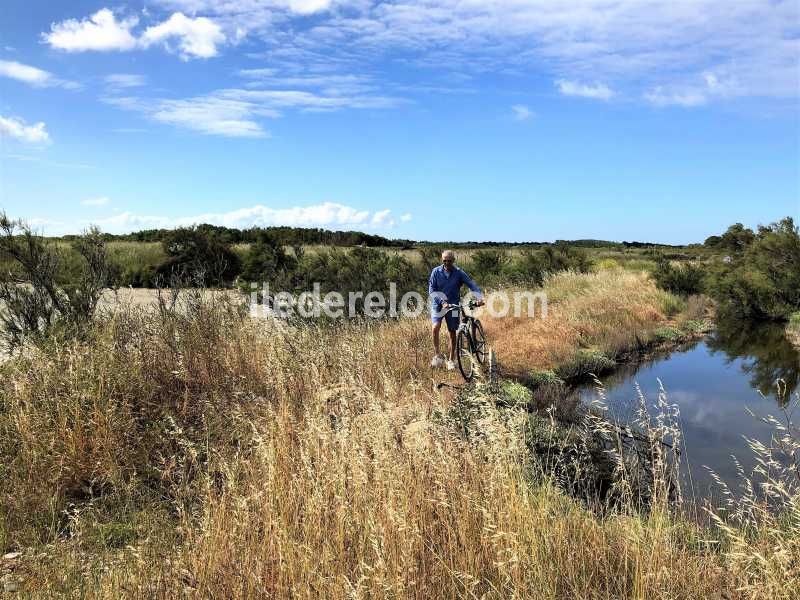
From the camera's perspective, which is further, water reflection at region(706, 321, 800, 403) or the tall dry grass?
the tall dry grass

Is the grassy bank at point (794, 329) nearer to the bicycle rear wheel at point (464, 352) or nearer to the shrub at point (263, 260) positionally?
the bicycle rear wheel at point (464, 352)

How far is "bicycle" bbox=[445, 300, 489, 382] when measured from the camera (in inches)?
349

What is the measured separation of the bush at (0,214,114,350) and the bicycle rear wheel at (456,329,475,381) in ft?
17.4

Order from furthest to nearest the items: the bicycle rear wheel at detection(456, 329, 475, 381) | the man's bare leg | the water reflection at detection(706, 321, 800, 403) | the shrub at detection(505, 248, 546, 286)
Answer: the shrub at detection(505, 248, 546, 286) < the water reflection at detection(706, 321, 800, 403) < the man's bare leg < the bicycle rear wheel at detection(456, 329, 475, 381)

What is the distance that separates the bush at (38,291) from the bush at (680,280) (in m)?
22.0

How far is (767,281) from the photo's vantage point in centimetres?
1998

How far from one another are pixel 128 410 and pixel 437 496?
340cm

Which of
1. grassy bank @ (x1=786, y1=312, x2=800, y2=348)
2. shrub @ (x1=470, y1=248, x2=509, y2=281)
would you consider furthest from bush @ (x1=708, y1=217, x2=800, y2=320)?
shrub @ (x1=470, y1=248, x2=509, y2=281)

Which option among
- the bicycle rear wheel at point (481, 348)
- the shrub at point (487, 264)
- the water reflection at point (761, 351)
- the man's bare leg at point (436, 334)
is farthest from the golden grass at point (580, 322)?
the shrub at point (487, 264)

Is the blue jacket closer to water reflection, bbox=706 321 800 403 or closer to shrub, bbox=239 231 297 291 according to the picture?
water reflection, bbox=706 321 800 403

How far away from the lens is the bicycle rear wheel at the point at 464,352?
8.98 metres

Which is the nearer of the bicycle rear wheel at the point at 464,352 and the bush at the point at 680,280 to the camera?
the bicycle rear wheel at the point at 464,352

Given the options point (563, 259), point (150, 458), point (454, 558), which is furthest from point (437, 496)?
point (563, 259)

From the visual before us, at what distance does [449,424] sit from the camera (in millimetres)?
5152
